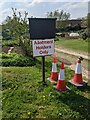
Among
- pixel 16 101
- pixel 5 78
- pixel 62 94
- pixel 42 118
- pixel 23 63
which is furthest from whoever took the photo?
pixel 23 63

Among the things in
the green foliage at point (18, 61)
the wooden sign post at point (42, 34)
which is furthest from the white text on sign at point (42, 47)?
the green foliage at point (18, 61)

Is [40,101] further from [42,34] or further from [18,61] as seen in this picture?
[18,61]

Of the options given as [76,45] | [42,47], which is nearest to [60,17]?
[76,45]

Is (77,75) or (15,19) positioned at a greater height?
(15,19)

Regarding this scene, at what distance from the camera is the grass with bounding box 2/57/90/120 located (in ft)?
Answer: 15.4

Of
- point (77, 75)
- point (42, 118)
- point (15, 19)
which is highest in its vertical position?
point (15, 19)

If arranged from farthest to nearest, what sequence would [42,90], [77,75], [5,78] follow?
[5,78]
[77,75]
[42,90]

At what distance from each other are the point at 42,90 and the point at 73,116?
62.2 inches

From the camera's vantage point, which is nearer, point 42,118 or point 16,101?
point 42,118

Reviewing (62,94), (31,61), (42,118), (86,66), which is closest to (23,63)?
(31,61)

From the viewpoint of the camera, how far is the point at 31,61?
10211mm

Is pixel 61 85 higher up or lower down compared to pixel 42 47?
lower down

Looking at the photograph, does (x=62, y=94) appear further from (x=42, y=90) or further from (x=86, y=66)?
(x=86, y=66)

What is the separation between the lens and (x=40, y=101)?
5.29m
